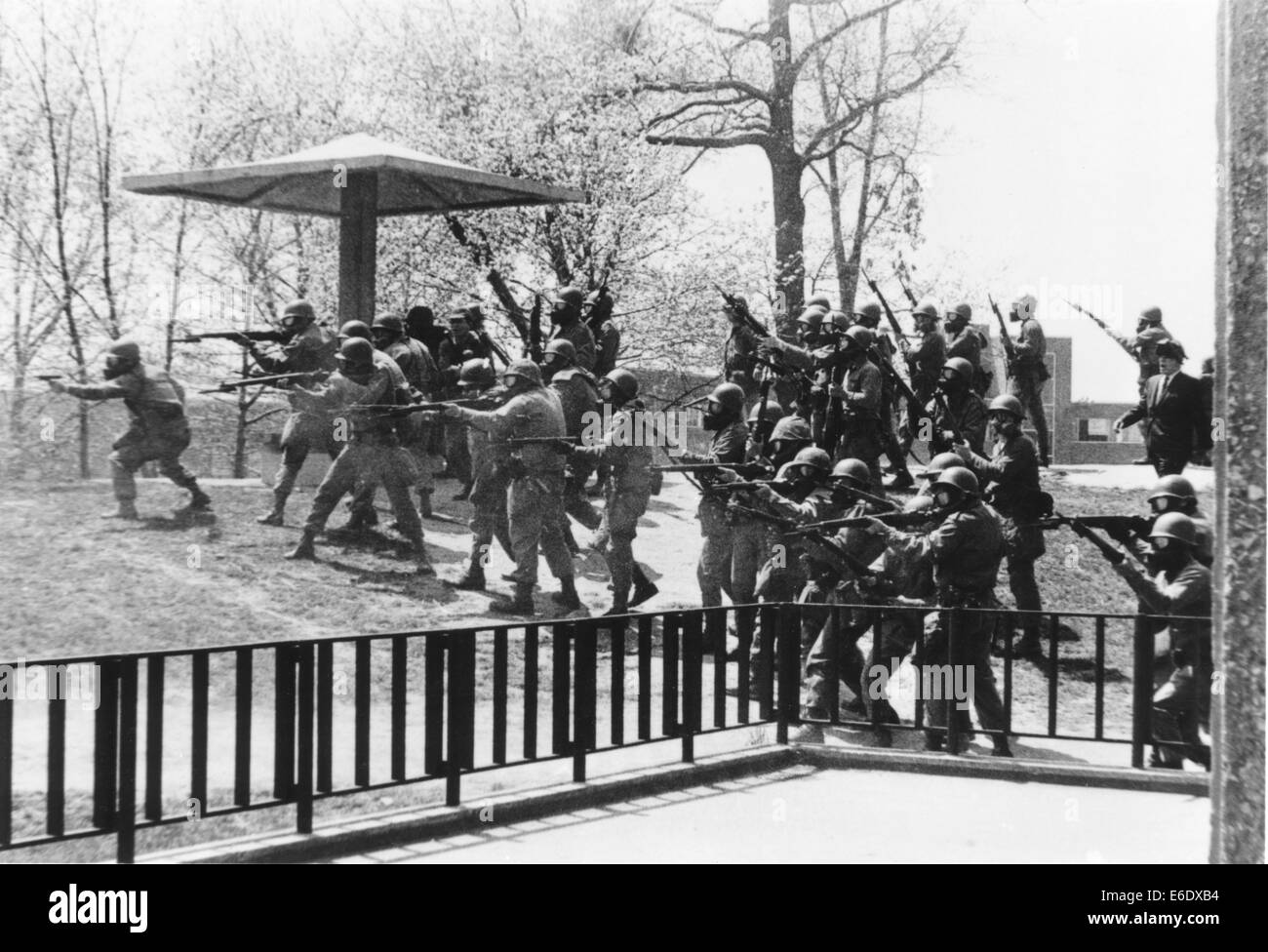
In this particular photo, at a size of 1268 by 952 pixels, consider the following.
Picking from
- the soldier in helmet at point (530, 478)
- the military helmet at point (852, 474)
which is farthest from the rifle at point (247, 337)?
the military helmet at point (852, 474)

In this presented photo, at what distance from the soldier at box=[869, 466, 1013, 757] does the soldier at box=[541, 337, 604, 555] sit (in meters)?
4.55

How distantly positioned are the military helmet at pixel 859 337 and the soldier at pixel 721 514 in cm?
120

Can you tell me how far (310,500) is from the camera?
14.2 metres

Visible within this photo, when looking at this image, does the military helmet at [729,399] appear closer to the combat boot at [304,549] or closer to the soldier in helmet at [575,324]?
the soldier in helmet at [575,324]

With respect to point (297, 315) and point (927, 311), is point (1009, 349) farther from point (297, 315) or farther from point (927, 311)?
point (297, 315)

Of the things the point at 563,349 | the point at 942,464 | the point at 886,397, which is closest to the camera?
the point at 942,464

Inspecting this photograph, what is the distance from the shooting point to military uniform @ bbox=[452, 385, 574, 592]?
11.4 metres

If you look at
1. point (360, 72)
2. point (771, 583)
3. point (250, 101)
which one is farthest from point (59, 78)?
point (771, 583)

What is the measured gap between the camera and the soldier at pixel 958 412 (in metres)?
12.9

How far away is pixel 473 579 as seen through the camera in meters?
12.0

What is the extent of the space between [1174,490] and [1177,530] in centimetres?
74

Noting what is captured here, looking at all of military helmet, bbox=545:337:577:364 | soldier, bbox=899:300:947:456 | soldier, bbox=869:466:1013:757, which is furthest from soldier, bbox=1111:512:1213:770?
military helmet, bbox=545:337:577:364

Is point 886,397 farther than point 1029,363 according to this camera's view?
No

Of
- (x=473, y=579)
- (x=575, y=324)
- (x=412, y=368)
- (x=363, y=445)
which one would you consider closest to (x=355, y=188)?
(x=412, y=368)
